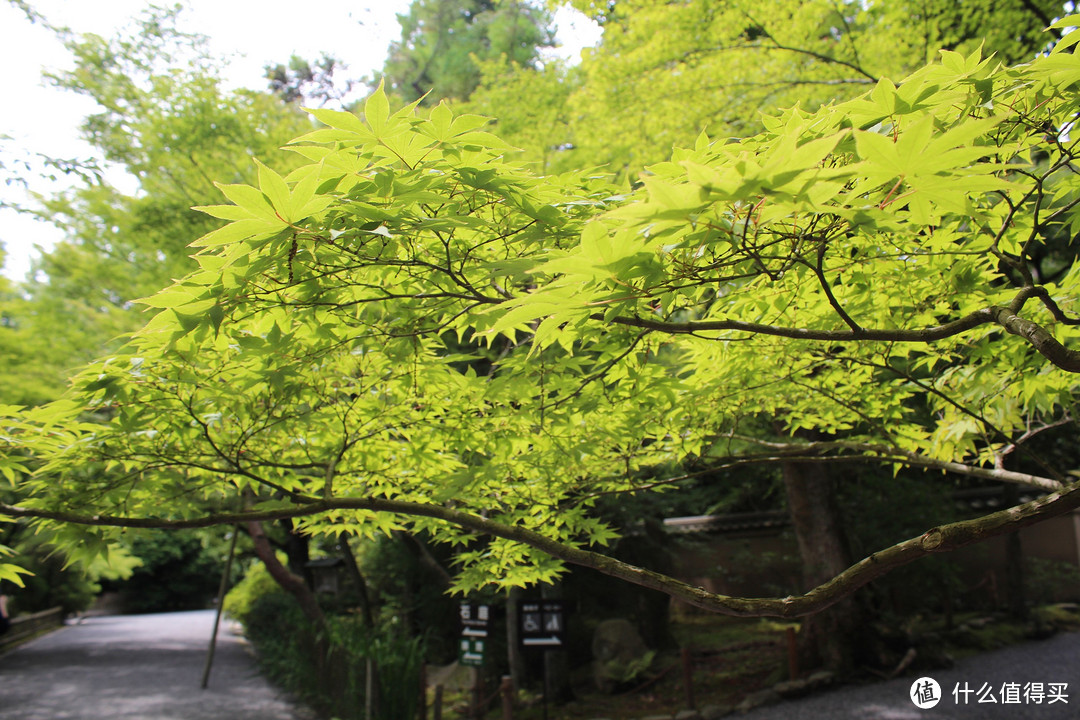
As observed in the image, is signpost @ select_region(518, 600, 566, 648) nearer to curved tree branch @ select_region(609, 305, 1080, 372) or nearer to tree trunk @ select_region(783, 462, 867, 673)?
tree trunk @ select_region(783, 462, 867, 673)

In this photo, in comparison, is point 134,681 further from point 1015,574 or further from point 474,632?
point 1015,574

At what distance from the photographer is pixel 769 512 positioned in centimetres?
1414

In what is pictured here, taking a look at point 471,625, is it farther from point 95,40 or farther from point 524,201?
point 95,40

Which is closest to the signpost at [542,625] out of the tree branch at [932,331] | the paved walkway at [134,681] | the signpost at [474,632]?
the signpost at [474,632]

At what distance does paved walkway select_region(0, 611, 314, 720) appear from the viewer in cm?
960

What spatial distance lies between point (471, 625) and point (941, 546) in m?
5.39

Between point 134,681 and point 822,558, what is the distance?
471 inches

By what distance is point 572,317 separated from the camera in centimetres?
166

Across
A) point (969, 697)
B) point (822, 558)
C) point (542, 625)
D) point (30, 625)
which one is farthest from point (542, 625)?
point (30, 625)

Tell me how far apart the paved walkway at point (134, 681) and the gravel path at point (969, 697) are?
6652 mm

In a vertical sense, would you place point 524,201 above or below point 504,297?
above

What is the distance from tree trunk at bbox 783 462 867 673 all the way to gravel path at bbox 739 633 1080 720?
20.1 inches

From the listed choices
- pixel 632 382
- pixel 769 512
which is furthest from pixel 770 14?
pixel 769 512

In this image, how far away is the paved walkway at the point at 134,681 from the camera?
378 inches
